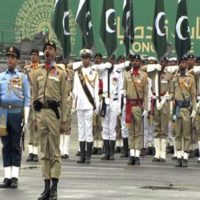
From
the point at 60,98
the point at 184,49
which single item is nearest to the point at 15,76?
the point at 60,98

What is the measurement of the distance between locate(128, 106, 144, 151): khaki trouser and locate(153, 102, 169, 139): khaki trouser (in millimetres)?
1146

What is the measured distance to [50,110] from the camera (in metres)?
11.6

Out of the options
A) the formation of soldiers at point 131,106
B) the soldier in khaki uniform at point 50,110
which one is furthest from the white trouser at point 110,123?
the soldier in khaki uniform at point 50,110

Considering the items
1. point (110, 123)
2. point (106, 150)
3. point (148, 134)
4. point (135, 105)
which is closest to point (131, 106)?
point (135, 105)

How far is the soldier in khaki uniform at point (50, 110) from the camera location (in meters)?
11.5

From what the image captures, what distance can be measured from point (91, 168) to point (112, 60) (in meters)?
3.60

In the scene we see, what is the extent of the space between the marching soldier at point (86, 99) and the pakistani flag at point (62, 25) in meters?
2.51

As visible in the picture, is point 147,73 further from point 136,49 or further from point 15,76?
point 136,49

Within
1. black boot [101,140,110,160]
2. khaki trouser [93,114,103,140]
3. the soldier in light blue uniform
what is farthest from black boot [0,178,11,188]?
khaki trouser [93,114,103,140]

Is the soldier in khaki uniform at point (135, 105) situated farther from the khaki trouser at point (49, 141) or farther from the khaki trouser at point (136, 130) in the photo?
the khaki trouser at point (49, 141)

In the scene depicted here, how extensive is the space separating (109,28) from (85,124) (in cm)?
375

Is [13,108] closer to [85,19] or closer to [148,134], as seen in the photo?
[148,134]

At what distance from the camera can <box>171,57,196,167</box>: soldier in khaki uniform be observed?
16.2m

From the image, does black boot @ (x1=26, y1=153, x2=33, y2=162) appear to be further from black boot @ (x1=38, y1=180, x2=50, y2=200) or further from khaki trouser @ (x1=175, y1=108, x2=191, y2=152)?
black boot @ (x1=38, y1=180, x2=50, y2=200)
